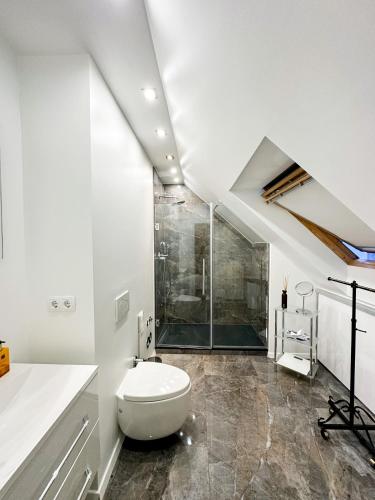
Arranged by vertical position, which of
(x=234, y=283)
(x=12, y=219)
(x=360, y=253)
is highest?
(x=12, y=219)

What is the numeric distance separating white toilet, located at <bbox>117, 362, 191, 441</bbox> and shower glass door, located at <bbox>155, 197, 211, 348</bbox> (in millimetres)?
1786

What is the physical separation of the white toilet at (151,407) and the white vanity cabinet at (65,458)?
44cm

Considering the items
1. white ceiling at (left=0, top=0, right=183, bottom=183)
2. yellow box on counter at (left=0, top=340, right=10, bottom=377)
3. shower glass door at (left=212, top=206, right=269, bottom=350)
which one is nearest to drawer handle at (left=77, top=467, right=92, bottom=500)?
yellow box on counter at (left=0, top=340, right=10, bottom=377)

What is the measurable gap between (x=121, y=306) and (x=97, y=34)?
5.15ft

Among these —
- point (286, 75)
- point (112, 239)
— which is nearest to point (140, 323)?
point (112, 239)

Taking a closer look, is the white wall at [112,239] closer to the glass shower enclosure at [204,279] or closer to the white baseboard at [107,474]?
the white baseboard at [107,474]

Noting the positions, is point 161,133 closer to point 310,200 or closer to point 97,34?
point 97,34

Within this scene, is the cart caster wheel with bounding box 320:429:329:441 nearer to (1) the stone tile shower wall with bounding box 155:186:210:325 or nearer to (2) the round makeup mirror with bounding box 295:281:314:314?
(2) the round makeup mirror with bounding box 295:281:314:314

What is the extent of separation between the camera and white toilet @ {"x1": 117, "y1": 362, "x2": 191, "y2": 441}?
165 cm

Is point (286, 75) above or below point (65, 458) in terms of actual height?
above

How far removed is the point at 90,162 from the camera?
53.3 inches

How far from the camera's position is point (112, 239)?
1.67 m

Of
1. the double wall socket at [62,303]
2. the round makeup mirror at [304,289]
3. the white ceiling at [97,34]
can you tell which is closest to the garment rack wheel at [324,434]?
the round makeup mirror at [304,289]

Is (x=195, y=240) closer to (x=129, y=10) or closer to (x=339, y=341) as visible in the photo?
(x=339, y=341)
